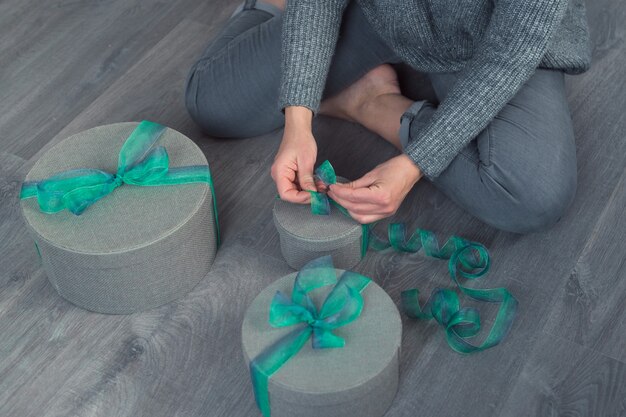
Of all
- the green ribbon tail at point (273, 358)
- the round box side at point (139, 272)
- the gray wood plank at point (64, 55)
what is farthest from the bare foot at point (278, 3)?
the green ribbon tail at point (273, 358)

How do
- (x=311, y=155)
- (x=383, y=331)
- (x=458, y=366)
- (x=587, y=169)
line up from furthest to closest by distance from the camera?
1. (x=587, y=169)
2. (x=311, y=155)
3. (x=458, y=366)
4. (x=383, y=331)

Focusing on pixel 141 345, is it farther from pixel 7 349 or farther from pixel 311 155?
pixel 311 155

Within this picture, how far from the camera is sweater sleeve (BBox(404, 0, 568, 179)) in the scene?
134 centimetres

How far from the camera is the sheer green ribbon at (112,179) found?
4.43 ft

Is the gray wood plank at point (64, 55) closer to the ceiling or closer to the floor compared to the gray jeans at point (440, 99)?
closer to the floor

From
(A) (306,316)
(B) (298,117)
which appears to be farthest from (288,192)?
(A) (306,316)

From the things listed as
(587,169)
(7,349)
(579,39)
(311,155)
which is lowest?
(7,349)

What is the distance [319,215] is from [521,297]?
359mm

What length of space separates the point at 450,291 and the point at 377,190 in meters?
0.21

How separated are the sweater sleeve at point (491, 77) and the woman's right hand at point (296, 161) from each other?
167 millimetres

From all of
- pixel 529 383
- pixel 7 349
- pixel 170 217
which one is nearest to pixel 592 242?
pixel 529 383

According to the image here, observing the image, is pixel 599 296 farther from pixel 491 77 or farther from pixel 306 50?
pixel 306 50

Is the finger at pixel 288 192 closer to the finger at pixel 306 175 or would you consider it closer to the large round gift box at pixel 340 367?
the finger at pixel 306 175

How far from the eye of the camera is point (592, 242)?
4.96ft
